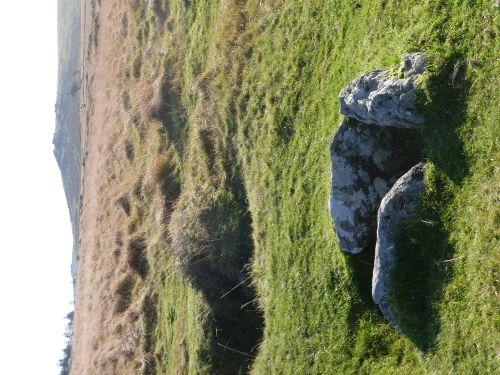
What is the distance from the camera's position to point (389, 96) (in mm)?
9055

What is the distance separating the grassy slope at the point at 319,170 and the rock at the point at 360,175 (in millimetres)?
716

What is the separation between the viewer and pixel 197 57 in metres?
19.8

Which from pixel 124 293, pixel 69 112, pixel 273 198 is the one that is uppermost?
pixel 273 198

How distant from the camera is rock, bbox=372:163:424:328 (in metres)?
9.09

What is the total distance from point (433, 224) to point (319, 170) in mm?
4115

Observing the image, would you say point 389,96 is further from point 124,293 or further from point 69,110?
point 69,110

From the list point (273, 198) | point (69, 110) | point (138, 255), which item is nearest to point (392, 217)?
point (273, 198)

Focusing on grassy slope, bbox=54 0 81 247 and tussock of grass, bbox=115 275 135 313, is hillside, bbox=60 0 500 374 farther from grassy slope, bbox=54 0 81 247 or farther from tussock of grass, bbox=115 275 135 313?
grassy slope, bbox=54 0 81 247

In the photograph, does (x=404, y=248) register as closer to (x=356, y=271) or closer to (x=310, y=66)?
(x=356, y=271)

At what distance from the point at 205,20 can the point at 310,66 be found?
739cm


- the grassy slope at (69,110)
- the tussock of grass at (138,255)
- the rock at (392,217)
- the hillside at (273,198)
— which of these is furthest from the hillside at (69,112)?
the rock at (392,217)

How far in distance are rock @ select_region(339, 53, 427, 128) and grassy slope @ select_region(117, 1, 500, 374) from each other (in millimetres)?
262

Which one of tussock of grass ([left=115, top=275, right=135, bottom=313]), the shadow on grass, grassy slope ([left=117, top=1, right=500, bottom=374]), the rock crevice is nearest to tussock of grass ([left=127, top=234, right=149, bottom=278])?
tussock of grass ([left=115, top=275, right=135, bottom=313])

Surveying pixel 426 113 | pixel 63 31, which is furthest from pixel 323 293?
pixel 63 31
